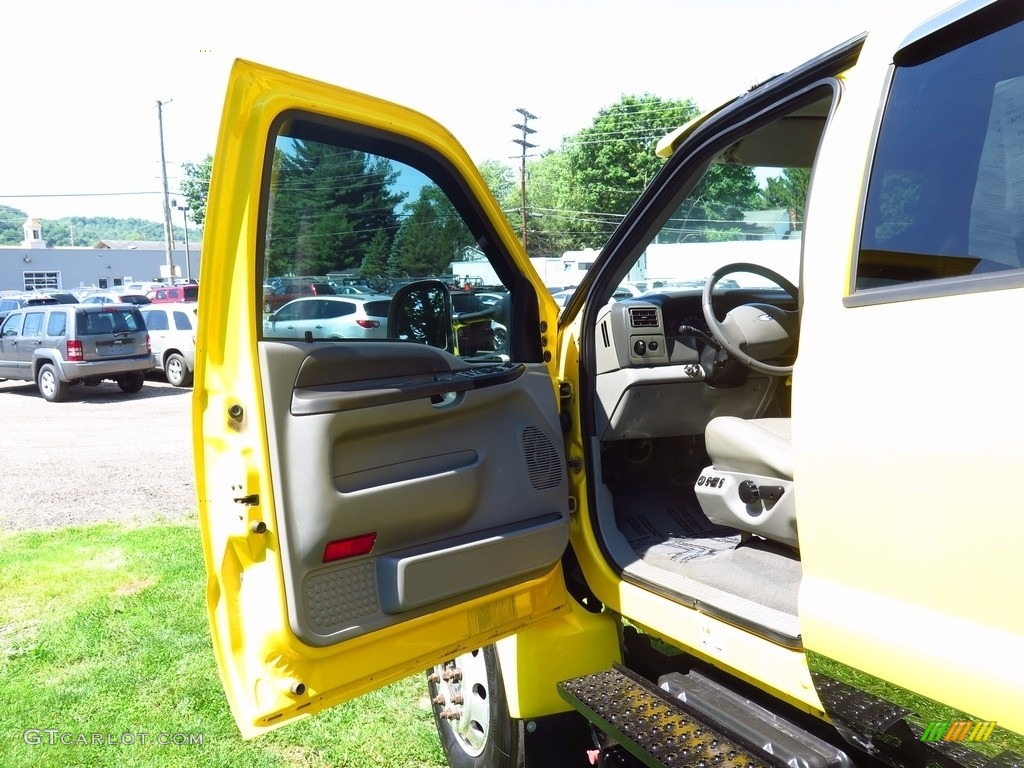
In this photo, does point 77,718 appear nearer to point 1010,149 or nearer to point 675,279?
point 675,279

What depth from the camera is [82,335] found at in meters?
14.6

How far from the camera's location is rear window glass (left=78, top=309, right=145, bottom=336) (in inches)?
578

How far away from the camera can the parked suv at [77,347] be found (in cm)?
1459

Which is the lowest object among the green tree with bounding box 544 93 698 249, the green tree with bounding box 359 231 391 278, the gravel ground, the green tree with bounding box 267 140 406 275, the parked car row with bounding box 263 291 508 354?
the gravel ground

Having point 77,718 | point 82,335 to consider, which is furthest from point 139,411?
point 77,718

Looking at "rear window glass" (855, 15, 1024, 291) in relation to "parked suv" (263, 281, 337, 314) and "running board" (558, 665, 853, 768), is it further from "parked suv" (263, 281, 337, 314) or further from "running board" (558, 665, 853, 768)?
"parked suv" (263, 281, 337, 314)

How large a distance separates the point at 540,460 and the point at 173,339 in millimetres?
15271

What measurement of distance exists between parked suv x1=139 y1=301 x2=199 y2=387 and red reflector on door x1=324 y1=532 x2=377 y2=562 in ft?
49.0

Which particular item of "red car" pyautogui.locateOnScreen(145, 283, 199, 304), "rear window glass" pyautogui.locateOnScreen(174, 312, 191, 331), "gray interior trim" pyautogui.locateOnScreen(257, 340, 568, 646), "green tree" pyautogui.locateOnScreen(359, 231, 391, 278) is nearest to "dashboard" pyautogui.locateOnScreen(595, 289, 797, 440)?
"gray interior trim" pyautogui.locateOnScreen(257, 340, 568, 646)

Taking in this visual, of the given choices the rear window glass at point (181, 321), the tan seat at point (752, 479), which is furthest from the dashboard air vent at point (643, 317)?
the rear window glass at point (181, 321)

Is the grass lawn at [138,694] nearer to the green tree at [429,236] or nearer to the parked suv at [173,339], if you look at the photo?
the green tree at [429,236]

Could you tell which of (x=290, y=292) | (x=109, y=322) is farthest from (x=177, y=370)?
(x=290, y=292)

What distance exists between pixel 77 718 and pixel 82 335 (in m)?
12.5

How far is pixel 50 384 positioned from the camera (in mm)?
14961
